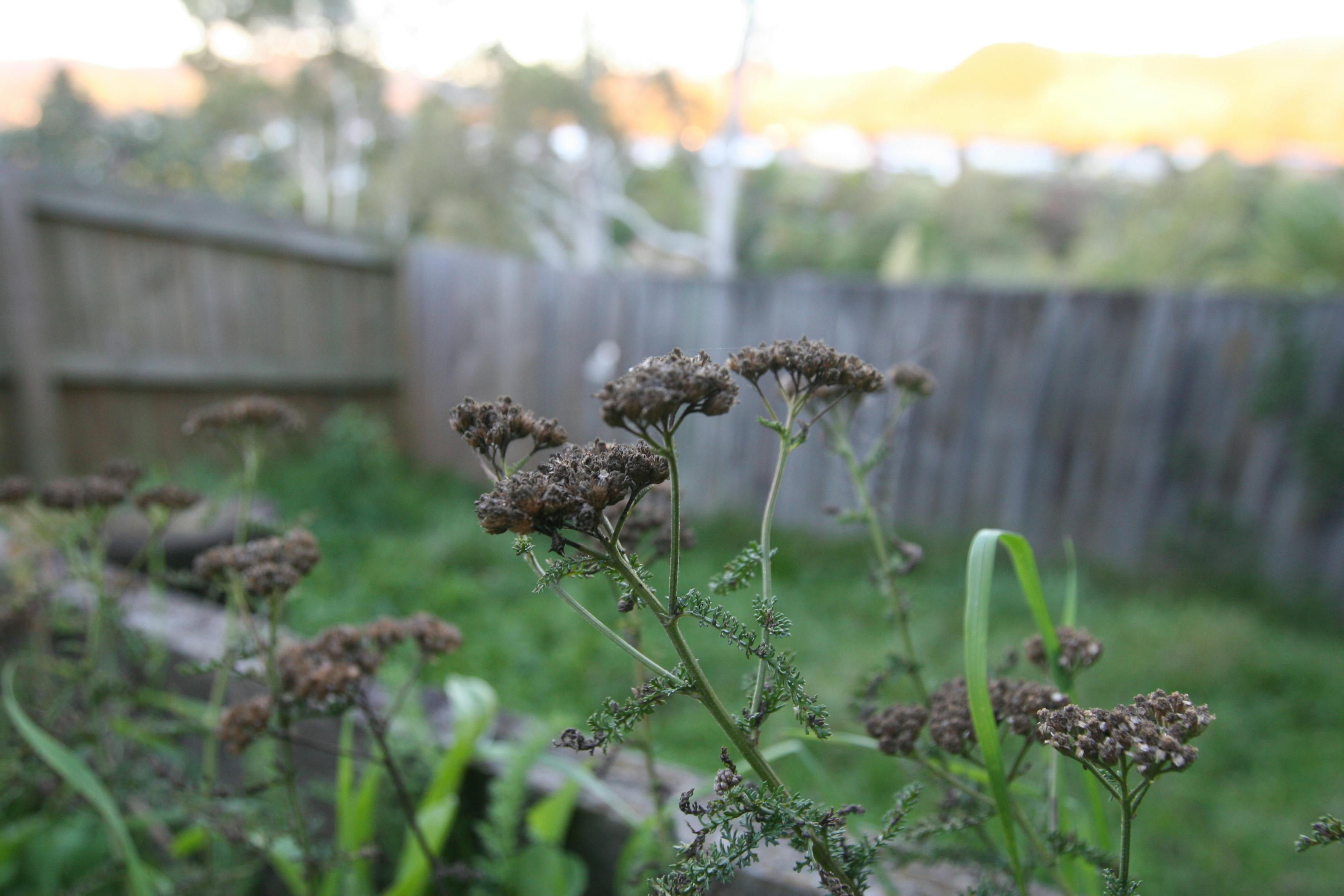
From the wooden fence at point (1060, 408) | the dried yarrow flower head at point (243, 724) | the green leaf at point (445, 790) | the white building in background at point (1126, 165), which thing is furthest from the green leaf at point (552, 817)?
the white building in background at point (1126, 165)

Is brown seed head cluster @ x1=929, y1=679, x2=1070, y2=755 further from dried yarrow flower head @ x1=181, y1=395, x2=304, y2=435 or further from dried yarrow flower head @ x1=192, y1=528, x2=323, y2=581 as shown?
dried yarrow flower head @ x1=181, y1=395, x2=304, y2=435

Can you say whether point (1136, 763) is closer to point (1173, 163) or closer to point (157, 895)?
point (157, 895)

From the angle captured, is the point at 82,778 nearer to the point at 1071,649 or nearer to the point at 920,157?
the point at 1071,649

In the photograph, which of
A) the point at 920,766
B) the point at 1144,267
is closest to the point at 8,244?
the point at 920,766

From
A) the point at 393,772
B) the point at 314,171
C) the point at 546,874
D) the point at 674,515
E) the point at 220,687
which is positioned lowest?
the point at 546,874

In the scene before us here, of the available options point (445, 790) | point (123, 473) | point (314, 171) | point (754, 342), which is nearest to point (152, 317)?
point (754, 342)

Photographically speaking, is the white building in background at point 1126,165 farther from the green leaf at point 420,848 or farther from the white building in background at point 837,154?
the green leaf at point 420,848
